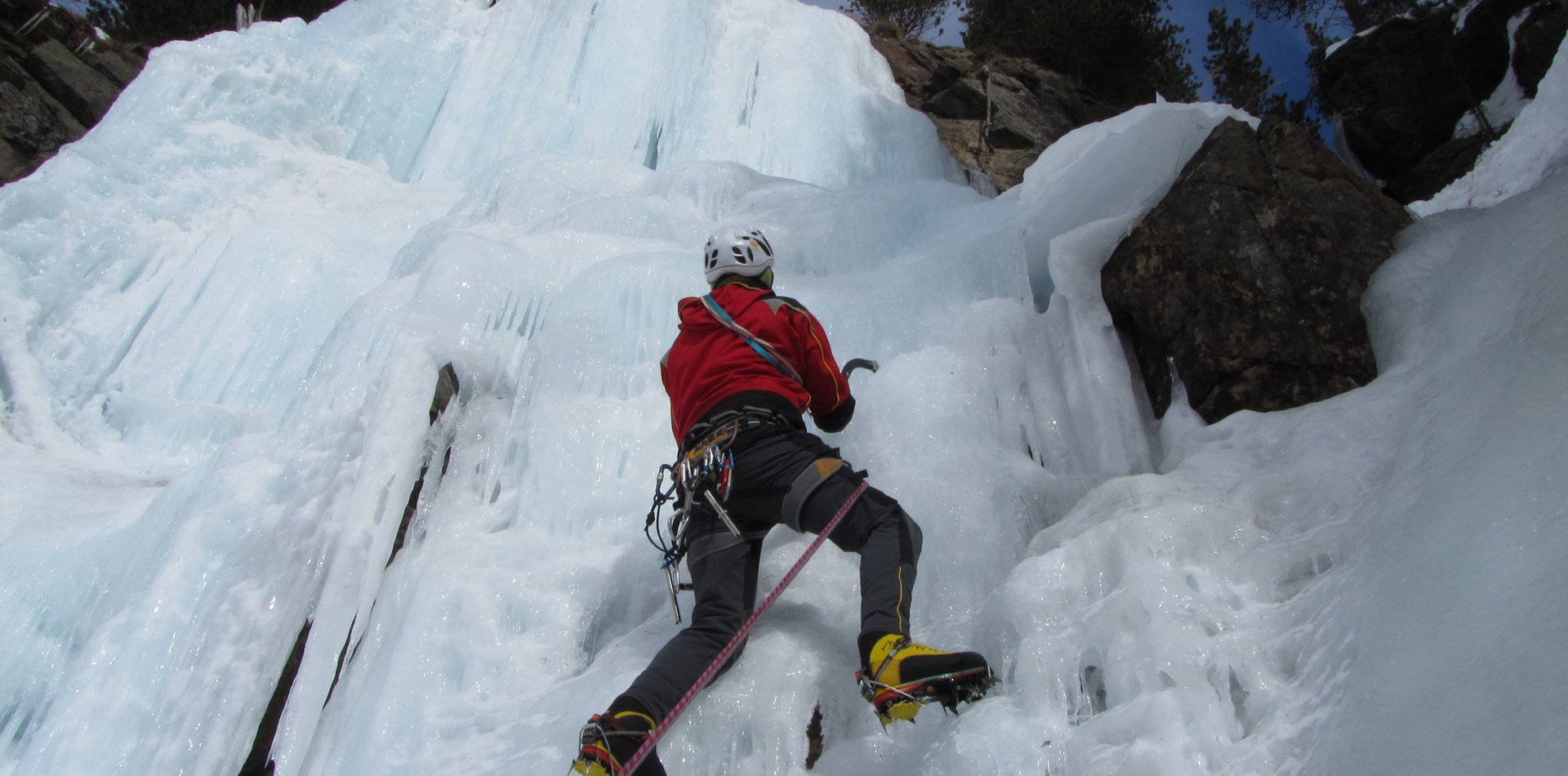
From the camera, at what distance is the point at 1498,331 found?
109 inches

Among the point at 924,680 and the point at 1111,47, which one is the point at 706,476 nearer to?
the point at 924,680

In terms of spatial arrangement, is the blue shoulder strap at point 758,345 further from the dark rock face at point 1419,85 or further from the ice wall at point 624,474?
the dark rock face at point 1419,85

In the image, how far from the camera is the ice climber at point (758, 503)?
2156 millimetres

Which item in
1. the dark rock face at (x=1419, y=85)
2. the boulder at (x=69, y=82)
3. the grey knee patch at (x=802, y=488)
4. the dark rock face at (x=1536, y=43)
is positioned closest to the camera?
the grey knee patch at (x=802, y=488)

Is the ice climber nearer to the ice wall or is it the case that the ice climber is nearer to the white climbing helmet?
the white climbing helmet

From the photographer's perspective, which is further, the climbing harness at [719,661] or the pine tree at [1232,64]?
the pine tree at [1232,64]

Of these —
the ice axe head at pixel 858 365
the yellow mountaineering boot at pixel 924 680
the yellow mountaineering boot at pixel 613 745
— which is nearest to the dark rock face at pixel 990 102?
the ice axe head at pixel 858 365

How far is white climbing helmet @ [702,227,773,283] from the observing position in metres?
3.35

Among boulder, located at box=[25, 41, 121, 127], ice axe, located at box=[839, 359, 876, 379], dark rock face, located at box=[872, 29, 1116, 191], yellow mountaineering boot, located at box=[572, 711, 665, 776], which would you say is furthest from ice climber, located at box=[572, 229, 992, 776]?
boulder, located at box=[25, 41, 121, 127]

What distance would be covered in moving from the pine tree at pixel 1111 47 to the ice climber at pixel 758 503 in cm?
1072

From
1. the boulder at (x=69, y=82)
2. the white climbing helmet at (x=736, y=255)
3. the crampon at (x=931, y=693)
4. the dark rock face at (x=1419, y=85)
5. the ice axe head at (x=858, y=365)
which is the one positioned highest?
the boulder at (x=69, y=82)

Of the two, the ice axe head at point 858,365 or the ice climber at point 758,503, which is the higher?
the ice climber at point 758,503

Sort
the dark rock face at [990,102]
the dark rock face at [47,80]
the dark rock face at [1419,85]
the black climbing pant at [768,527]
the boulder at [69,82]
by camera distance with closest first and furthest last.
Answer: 1. the black climbing pant at [768,527]
2. the dark rock face at [47,80]
3. the boulder at [69,82]
4. the dark rock face at [990,102]
5. the dark rock face at [1419,85]

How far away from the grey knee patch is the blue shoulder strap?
403mm
